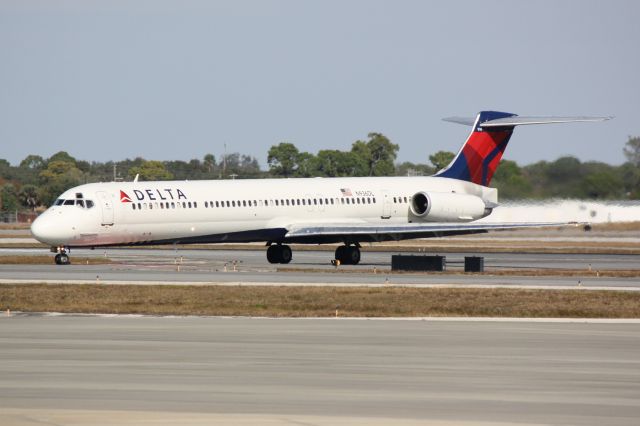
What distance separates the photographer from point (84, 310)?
3014 centimetres

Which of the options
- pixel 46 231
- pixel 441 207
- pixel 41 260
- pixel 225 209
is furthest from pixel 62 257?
pixel 441 207

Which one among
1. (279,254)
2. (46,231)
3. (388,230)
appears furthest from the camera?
(279,254)

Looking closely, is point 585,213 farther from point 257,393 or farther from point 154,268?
point 257,393

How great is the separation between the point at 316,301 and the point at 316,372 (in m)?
13.0

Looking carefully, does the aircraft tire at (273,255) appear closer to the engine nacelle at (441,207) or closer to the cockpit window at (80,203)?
the engine nacelle at (441,207)

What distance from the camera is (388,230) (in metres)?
51.8

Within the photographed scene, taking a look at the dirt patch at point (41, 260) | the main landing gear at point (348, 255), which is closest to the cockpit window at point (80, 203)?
the dirt patch at point (41, 260)

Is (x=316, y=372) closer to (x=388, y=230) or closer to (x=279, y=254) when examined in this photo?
(x=388, y=230)

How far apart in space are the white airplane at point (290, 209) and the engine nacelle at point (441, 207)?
43 mm

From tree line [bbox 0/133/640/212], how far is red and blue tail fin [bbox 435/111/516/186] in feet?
16.0

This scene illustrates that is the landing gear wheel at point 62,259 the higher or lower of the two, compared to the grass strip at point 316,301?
higher

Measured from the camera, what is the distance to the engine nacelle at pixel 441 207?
55.4m

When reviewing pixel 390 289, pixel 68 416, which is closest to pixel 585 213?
pixel 390 289

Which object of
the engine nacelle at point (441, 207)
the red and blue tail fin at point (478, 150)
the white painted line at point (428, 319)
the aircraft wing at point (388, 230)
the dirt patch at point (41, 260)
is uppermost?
the red and blue tail fin at point (478, 150)
